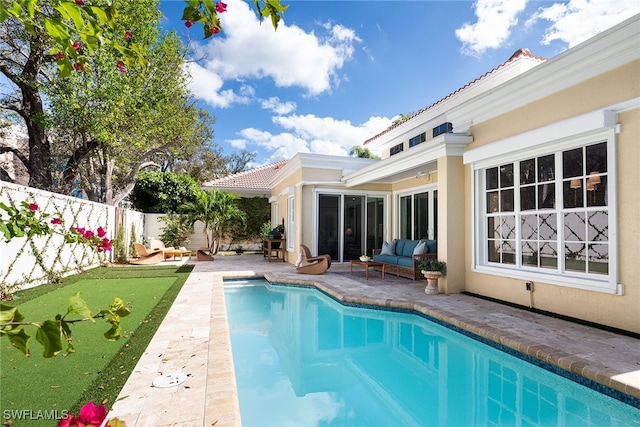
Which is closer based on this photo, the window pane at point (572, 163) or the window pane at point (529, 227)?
the window pane at point (572, 163)

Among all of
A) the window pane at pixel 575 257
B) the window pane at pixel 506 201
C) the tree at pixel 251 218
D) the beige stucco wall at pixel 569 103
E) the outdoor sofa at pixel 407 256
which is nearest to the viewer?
the beige stucco wall at pixel 569 103

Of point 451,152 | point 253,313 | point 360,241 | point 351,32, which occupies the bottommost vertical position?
point 253,313

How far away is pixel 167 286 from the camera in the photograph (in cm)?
1020

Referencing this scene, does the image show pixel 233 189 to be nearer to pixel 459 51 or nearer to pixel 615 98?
pixel 459 51

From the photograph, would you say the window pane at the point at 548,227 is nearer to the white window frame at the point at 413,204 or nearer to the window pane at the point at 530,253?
the window pane at the point at 530,253

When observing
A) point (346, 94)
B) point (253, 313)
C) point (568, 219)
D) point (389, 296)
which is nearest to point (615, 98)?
point (568, 219)

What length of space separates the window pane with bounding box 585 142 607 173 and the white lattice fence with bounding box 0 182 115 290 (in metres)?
9.93

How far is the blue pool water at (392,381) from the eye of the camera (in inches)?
160

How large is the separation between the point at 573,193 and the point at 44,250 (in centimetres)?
1321

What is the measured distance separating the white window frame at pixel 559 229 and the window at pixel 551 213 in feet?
0.11

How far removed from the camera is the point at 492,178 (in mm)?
8492

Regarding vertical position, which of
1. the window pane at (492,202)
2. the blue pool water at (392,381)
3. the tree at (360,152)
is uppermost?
the tree at (360,152)

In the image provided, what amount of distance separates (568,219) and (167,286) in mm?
10166

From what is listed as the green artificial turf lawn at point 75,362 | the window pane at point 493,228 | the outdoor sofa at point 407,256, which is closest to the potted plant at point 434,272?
the window pane at point 493,228
